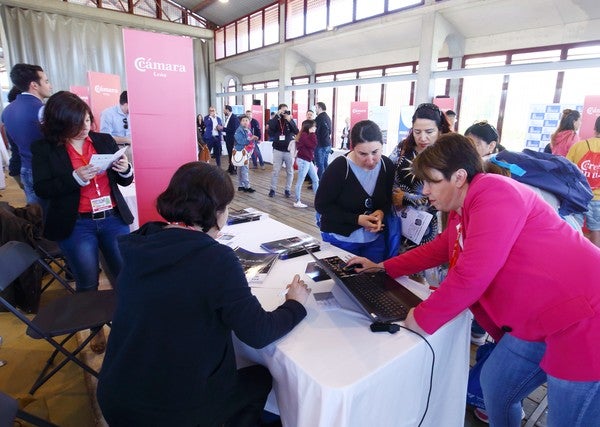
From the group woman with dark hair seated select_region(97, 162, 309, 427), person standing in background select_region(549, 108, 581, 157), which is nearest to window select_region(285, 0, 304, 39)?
person standing in background select_region(549, 108, 581, 157)

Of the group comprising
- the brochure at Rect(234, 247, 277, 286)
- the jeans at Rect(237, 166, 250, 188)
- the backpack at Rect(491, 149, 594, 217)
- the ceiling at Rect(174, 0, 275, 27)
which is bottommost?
the jeans at Rect(237, 166, 250, 188)

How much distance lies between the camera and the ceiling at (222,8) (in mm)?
10375

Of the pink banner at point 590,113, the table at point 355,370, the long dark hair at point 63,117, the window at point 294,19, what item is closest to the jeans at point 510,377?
the table at point 355,370

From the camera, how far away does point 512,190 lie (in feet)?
2.99

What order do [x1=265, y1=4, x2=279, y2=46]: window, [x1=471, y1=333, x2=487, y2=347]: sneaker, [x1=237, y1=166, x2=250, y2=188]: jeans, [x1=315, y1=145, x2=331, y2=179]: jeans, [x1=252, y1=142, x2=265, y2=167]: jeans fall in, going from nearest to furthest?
[x1=471, y1=333, x2=487, y2=347]: sneaker < [x1=315, y1=145, x2=331, y2=179]: jeans < [x1=237, y1=166, x2=250, y2=188]: jeans < [x1=252, y1=142, x2=265, y2=167]: jeans < [x1=265, y1=4, x2=279, y2=46]: window

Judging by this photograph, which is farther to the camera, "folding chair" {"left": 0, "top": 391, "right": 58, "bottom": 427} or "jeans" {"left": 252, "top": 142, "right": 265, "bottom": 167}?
"jeans" {"left": 252, "top": 142, "right": 265, "bottom": 167}

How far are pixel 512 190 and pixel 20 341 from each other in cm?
265

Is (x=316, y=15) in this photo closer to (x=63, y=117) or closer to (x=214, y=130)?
(x=214, y=130)

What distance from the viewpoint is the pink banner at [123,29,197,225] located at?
6.39 ft

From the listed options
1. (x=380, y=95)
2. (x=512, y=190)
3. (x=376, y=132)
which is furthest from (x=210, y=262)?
(x=380, y=95)

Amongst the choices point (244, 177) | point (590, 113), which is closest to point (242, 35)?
point (244, 177)

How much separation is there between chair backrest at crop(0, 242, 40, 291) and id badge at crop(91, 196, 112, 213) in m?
0.33

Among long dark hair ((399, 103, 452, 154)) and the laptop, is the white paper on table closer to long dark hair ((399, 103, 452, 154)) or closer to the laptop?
long dark hair ((399, 103, 452, 154))

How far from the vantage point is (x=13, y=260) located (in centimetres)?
158
